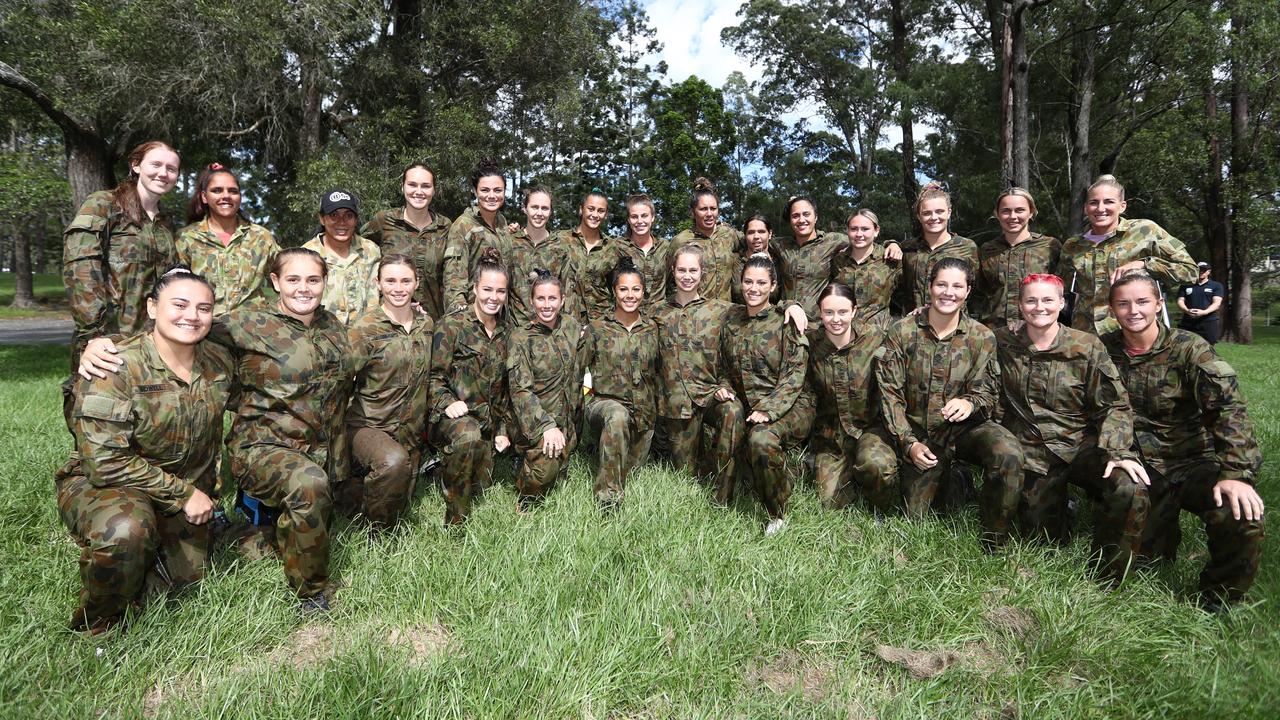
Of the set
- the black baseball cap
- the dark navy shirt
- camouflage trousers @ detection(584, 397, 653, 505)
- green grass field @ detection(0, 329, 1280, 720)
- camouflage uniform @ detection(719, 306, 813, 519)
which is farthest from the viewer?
the dark navy shirt

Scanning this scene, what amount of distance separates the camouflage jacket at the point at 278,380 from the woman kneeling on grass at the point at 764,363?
2941 millimetres

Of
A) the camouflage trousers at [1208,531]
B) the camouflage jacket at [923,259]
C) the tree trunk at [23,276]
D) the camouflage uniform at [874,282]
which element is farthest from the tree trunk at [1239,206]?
the tree trunk at [23,276]

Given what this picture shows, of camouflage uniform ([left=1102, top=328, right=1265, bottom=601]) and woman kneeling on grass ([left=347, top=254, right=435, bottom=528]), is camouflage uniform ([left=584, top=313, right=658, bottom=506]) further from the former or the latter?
camouflage uniform ([left=1102, top=328, right=1265, bottom=601])

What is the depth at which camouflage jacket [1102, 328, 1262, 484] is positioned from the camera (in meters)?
3.61

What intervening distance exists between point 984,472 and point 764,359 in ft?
6.10

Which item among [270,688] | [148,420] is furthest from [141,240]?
[270,688]

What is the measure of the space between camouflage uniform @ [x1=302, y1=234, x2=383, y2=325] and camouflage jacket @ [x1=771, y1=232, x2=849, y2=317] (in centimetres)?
392

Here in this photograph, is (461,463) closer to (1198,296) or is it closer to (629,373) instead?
(629,373)

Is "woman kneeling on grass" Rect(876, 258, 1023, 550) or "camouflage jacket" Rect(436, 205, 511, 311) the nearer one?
"woman kneeling on grass" Rect(876, 258, 1023, 550)

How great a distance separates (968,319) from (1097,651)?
239 centimetres

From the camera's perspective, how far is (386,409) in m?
4.55

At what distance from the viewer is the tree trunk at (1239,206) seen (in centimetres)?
2014

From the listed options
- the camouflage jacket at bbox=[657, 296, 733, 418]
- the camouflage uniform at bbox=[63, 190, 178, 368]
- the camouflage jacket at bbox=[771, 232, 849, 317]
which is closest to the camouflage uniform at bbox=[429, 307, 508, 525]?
the camouflage jacket at bbox=[657, 296, 733, 418]

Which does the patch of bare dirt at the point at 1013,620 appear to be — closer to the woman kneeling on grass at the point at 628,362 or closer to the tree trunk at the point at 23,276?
the woman kneeling on grass at the point at 628,362
